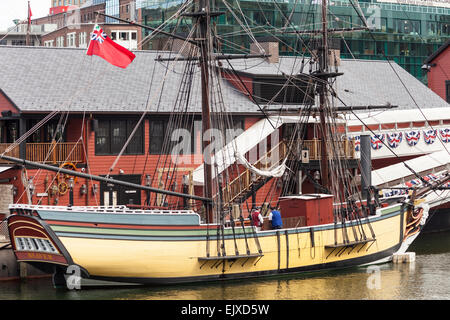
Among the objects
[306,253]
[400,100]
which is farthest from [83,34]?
[306,253]

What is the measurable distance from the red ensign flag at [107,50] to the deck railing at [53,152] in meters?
9.50

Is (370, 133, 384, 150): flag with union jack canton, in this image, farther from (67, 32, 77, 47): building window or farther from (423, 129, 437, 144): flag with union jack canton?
(67, 32, 77, 47): building window

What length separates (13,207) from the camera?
30.8 m

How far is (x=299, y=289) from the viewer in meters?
32.8

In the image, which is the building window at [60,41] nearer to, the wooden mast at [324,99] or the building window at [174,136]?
the building window at [174,136]

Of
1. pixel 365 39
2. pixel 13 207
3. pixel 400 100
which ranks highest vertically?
pixel 365 39

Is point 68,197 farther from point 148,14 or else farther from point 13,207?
point 148,14

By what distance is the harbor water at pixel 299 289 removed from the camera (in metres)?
31.1

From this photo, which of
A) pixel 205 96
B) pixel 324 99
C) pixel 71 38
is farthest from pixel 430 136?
pixel 71 38

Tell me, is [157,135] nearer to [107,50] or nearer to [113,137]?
[113,137]

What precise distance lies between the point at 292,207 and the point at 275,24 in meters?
39.5

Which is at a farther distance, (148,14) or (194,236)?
(148,14)

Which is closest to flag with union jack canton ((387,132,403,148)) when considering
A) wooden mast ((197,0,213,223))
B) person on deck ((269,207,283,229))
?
person on deck ((269,207,283,229))

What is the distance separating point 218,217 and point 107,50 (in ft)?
23.7
